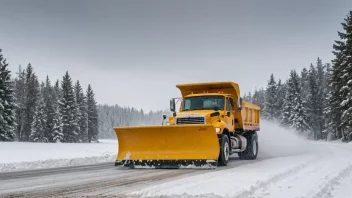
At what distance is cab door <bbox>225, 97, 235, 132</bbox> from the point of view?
45.3 feet

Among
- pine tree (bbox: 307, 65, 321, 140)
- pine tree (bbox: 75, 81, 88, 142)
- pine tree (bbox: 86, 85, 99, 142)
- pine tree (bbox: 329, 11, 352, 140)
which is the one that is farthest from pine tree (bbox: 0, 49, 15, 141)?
pine tree (bbox: 307, 65, 321, 140)

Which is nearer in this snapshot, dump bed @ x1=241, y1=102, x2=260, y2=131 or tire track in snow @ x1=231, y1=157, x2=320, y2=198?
tire track in snow @ x1=231, y1=157, x2=320, y2=198

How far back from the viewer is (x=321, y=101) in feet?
227

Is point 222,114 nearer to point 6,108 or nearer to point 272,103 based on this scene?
point 6,108

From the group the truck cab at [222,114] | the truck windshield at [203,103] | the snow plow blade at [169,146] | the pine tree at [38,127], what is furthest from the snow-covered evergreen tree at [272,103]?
the snow plow blade at [169,146]

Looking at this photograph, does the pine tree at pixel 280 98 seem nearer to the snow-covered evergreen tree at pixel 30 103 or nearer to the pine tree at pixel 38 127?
the pine tree at pixel 38 127

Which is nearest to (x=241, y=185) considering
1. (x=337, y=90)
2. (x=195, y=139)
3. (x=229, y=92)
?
(x=195, y=139)

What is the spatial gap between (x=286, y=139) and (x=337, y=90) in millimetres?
22484

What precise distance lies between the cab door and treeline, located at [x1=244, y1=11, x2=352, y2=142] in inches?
936

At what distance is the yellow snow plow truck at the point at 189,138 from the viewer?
1177 centimetres

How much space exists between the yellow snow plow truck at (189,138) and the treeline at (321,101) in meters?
24.7

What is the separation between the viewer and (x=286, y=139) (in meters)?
21.8

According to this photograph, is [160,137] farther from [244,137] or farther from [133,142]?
[244,137]

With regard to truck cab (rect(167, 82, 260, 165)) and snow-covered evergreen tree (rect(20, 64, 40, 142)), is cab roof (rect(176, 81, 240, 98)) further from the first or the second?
snow-covered evergreen tree (rect(20, 64, 40, 142))
